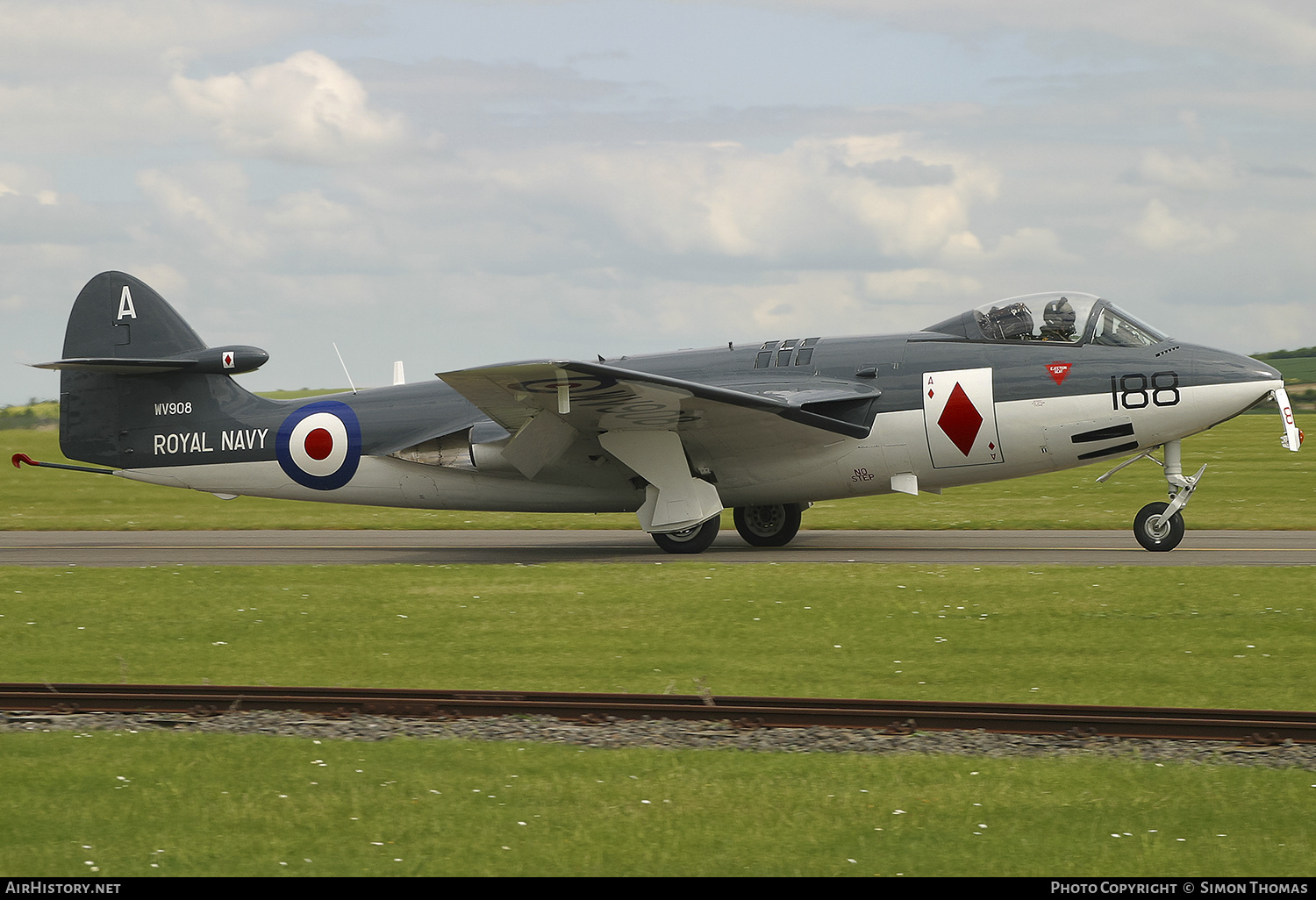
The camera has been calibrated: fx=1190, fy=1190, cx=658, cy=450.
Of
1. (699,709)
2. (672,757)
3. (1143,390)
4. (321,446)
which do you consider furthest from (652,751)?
(321,446)

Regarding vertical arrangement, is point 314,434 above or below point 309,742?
above

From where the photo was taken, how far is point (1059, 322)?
18.0 meters

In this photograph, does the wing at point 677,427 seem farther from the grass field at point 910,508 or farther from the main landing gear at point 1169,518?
the grass field at point 910,508

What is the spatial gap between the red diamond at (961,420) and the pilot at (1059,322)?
1.58 metres

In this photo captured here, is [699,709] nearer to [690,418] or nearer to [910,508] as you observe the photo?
[690,418]

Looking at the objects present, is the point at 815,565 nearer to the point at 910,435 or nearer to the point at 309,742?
the point at 910,435

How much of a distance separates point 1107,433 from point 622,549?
790 cm

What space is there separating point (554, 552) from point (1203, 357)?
10373 millimetres

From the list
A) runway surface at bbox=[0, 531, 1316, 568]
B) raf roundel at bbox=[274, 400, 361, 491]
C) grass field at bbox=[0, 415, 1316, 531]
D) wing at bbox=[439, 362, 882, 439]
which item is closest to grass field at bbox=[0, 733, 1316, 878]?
wing at bbox=[439, 362, 882, 439]

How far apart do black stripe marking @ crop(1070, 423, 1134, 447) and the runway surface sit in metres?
1.73

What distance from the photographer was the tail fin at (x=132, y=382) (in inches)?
830

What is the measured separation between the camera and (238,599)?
14312mm
